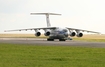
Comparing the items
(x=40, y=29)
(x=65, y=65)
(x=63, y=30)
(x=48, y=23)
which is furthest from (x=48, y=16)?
(x=65, y=65)

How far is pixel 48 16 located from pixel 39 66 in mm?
68920

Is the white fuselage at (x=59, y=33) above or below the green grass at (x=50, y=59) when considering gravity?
above

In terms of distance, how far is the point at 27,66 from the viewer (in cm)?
1780

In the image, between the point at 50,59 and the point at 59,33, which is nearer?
the point at 50,59

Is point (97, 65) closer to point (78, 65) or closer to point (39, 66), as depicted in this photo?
point (78, 65)

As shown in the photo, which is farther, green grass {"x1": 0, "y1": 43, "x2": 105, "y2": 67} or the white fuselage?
the white fuselage

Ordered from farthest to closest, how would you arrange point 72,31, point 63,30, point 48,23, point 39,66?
point 48,23, point 72,31, point 63,30, point 39,66

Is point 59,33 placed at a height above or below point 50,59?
above

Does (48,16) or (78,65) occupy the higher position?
(48,16)

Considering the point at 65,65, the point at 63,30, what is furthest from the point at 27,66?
the point at 63,30

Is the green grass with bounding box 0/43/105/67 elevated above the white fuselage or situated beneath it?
situated beneath

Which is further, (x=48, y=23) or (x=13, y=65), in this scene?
(x=48, y=23)

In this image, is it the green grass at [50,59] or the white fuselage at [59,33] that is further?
the white fuselage at [59,33]

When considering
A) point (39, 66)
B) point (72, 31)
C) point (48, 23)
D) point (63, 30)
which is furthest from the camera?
point (48, 23)
